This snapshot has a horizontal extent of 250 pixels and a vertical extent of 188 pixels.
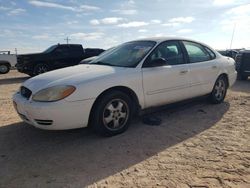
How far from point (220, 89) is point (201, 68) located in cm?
105

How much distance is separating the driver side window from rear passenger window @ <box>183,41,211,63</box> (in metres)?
0.27

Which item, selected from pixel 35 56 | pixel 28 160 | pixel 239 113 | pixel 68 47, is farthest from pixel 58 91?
pixel 68 47

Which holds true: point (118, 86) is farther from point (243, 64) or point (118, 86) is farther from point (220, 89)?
point (243, 64)

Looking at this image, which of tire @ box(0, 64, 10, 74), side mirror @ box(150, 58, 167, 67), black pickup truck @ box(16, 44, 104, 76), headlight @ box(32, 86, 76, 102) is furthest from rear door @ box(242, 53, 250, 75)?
tire @ box(0, 64, 10, 74)

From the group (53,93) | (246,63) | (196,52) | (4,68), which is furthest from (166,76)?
(4,68)

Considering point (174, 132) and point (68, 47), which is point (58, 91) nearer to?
point (174, 132)

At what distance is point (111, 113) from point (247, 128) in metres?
2.38

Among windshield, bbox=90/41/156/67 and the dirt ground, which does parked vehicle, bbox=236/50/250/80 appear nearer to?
the dirt ground

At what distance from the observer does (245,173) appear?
313 cm

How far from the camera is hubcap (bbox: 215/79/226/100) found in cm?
616

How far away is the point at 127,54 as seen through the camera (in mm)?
4941

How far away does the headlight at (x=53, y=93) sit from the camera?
374 cm

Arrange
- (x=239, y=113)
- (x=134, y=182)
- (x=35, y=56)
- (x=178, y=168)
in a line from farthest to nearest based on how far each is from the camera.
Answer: (x=35, y=56) → (x=239, y=113) → (x=178, y=168) → (x=134, y=182)

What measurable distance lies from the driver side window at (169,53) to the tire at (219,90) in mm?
1402
